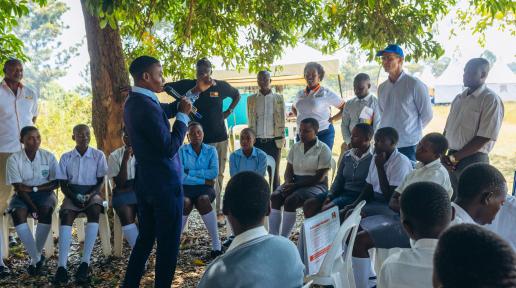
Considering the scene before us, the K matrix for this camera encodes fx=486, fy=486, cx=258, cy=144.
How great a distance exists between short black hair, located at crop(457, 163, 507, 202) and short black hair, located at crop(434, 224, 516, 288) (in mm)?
A: 1269

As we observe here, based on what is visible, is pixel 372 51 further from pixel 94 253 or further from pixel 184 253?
pixel 94 253

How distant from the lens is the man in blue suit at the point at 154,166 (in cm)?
329

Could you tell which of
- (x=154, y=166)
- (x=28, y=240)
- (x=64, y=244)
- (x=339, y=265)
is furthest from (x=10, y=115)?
(x=339, y=265)

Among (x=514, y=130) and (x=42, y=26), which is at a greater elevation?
(x=42, y=26)

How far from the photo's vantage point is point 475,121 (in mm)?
4324

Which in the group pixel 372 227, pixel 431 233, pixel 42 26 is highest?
pixel 42 26

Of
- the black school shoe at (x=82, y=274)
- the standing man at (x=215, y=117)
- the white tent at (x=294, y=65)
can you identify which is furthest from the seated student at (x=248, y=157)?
the white tent at (x=294, y=65)

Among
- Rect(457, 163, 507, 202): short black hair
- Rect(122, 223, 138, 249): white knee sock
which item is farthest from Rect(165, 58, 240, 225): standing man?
Rect(457, 163, 507, 202): short black hair

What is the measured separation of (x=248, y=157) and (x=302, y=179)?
2.56 ft

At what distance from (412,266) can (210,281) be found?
2.73ft

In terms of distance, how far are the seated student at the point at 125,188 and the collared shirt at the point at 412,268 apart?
10.7 ft

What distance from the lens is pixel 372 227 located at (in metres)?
3.52

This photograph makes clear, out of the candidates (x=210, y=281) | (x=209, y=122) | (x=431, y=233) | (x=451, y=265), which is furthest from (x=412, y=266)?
(x=209, y=122)

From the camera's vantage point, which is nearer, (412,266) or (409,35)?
(412,266)
